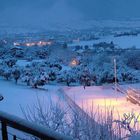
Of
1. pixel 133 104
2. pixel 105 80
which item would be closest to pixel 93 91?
pixel 133 104

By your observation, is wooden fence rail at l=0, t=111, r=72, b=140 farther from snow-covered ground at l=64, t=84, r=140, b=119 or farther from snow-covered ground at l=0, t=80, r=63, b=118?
snow-covered ground at l=0, t=80, r=63, b=118

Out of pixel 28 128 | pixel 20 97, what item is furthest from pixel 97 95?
pixel 28 128

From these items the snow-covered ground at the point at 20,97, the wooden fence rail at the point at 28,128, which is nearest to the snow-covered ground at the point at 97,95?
the snow-covered ground at the point at 20,97

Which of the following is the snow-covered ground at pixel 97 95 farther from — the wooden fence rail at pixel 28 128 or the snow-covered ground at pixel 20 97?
the wooden fence rail at pixel 28 128

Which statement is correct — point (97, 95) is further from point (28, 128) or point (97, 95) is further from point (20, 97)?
point (28, 128)

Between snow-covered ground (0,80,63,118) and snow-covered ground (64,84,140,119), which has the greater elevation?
snow-covered ground (64,84,140,119)

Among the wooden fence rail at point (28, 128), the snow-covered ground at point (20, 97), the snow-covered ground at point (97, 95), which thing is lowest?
the snow-covered ground at point (20, 97)

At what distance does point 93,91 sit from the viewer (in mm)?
22188

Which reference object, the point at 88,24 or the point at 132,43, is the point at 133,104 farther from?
the point at 88,24

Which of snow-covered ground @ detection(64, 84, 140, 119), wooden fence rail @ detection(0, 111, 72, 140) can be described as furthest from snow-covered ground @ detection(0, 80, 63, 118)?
wooden fence rail @ detection(0, 111, 72, 140)

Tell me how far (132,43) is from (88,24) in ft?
128

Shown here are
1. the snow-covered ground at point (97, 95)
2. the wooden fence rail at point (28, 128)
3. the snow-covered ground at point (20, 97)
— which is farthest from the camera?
the snow-covered ground at point (20, 97)

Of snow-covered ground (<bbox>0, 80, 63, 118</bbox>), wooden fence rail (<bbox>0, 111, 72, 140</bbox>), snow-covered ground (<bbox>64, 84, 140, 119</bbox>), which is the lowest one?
snow-covered ground (<bbox>0, 80, 63, 118</bbox>)

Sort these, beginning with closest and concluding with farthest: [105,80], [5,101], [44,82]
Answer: [5,101] < [44,82] < [105,80]
